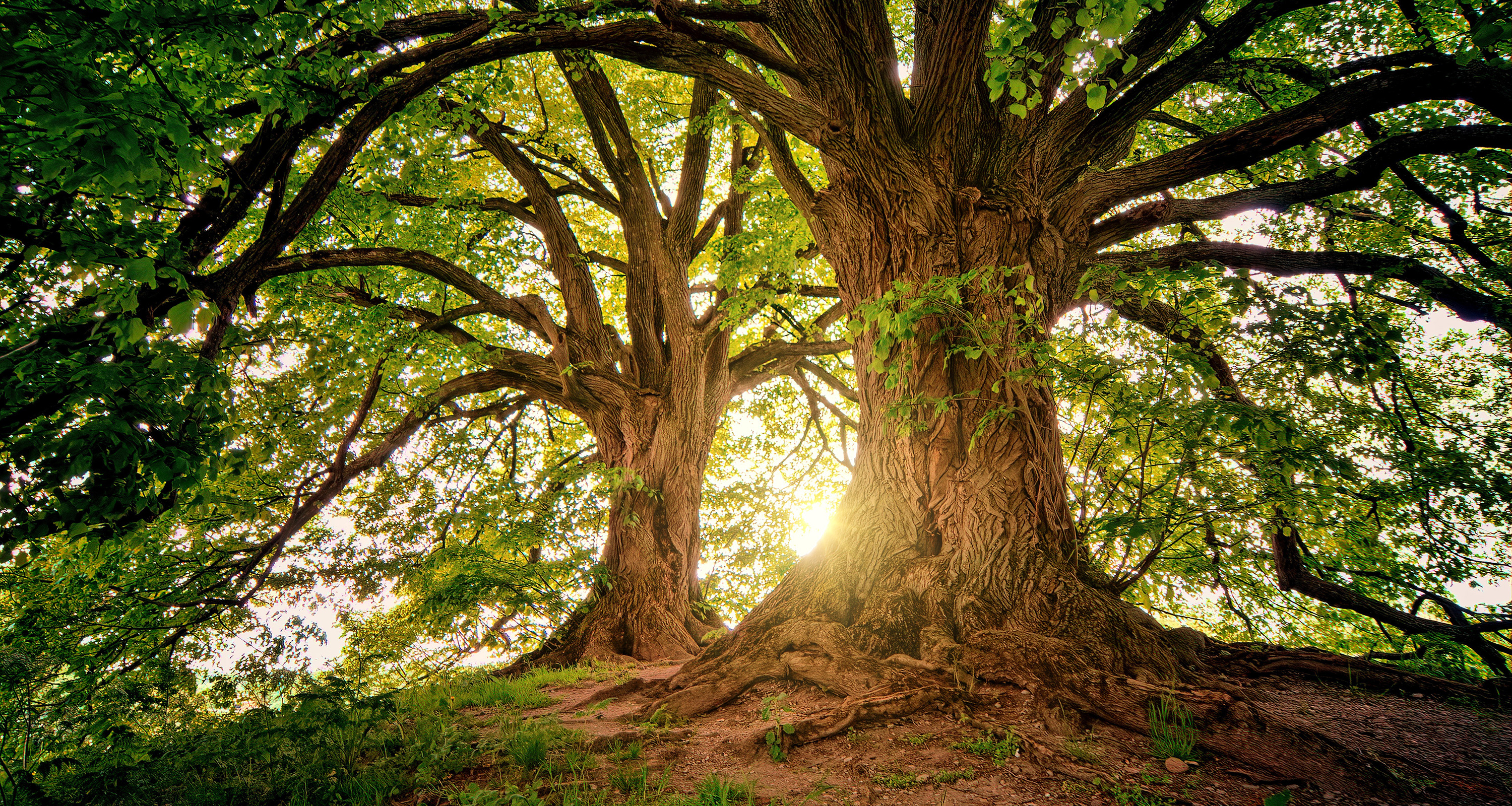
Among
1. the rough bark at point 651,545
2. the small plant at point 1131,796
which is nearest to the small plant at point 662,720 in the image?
the small plant at point 1131,796

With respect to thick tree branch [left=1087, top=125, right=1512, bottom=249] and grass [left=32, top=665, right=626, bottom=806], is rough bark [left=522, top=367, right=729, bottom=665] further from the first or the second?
thick tree branch [left=1087, top=125, right=1512, bottom=249]

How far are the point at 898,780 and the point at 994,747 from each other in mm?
527

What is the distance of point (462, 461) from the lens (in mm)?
9484

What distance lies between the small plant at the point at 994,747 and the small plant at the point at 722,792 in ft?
3.29

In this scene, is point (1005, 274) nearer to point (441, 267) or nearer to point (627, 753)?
point (627, 753)

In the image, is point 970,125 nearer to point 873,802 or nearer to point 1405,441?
point 1405,441

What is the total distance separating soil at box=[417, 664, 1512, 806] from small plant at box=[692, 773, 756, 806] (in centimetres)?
7

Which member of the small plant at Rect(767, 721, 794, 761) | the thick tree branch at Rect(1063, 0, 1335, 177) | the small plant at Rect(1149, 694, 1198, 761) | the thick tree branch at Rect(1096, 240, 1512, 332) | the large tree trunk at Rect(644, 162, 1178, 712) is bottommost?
the small plant at Rect(767, 721, 794, 761)

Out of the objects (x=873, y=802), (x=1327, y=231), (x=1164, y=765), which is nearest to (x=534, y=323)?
(x=873, y=802)

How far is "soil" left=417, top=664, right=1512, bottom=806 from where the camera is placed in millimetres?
2254

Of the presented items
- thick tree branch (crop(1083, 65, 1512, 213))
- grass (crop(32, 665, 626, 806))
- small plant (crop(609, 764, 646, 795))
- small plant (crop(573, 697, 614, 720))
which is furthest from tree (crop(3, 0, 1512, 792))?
grass (crop(32, 665, 626, 806))

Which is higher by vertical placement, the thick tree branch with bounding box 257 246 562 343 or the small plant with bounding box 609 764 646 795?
the thick tree branch with bounding box 257 246 562 343

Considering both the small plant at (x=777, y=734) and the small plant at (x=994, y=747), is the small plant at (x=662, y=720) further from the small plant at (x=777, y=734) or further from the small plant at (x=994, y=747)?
the small plant at (x=994, y=747)

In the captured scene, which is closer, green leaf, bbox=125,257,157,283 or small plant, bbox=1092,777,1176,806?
green leaf, bbox=125,257,157,283
